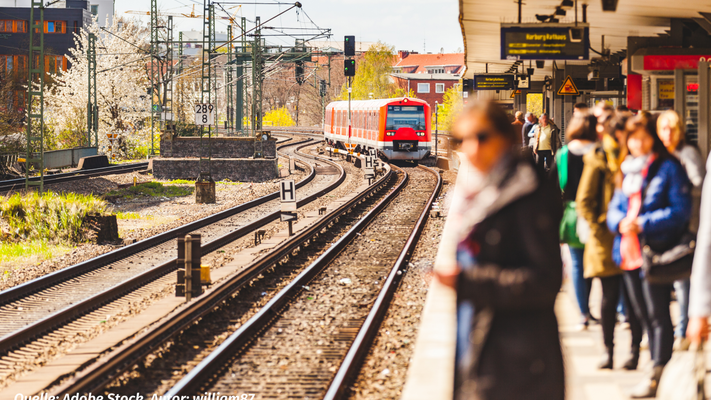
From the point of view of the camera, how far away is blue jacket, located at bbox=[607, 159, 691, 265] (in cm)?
489

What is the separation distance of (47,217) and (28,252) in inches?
70.2

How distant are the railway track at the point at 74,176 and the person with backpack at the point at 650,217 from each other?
24.0 m

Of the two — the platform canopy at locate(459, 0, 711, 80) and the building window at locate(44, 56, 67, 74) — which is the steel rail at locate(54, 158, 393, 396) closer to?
the platform canopy at locate(459, 0, 711, 80)

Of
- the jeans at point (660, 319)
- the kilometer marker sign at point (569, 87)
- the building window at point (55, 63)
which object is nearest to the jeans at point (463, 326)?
the jeans at point (660, 319)

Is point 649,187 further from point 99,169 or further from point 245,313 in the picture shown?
point 99,169

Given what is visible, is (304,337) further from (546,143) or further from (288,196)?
(288,196)

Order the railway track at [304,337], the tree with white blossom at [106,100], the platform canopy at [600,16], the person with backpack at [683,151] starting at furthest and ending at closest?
the tree with white blossom at [106,100]
the platform canopy at [600,16]
the railway track at [304,337]
the person with backpack at [683,151]

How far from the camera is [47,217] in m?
17.3

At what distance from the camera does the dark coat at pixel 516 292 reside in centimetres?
296

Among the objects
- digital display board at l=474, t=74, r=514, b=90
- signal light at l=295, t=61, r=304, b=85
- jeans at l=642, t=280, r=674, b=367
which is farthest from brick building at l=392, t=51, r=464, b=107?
jeans at l=642, t=280, r=674, b=367

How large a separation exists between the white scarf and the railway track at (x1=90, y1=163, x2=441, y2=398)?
114 inches

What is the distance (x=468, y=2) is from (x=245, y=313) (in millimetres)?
4939

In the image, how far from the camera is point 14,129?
35.7 m

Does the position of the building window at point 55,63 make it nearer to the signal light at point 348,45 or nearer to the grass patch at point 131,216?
the signal light at point 348,45
